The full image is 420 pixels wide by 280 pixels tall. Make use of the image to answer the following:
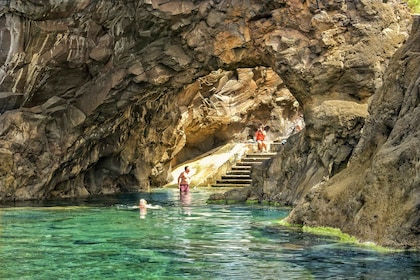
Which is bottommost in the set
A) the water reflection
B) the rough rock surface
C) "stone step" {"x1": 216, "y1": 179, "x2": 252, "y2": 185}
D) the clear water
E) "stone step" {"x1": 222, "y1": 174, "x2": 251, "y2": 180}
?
the clear water

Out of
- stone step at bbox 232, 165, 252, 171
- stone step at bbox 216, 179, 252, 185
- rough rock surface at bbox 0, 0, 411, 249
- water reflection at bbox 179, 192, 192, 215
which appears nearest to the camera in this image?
water reflection at bbox 179, 192, 192, 215

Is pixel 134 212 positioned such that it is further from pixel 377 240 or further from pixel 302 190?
pixel 377 240

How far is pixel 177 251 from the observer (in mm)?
12188

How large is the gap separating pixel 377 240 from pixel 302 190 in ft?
32.5

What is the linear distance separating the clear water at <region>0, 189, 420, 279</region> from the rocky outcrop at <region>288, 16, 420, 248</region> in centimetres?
50

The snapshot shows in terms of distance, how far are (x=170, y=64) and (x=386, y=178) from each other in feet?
42.5

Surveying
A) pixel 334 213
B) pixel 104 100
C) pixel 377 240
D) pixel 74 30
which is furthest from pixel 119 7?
pixel 377 240

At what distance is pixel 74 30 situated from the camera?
22.9 m

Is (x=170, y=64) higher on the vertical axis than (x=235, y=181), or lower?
higher

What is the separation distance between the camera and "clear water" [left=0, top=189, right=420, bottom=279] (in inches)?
397

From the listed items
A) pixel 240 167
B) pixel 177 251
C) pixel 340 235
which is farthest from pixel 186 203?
pixel 177 251

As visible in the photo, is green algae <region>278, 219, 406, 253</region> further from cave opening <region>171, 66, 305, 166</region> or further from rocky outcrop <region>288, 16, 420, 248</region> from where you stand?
cave opening <region>171, 66, 305, 166</region>

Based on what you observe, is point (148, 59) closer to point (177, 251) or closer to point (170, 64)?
point (170, 64)

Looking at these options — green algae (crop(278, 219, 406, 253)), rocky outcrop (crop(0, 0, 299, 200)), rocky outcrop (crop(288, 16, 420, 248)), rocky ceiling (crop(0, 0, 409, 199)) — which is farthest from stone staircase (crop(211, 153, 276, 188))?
rocky outcrop (crop(288, 16, 420, 248))
